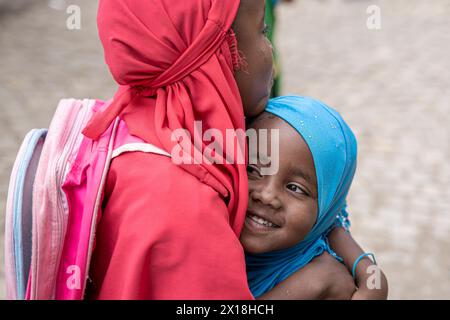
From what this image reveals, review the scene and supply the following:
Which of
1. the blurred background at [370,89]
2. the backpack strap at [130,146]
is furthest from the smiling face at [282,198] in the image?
the blurred background at [370,89]

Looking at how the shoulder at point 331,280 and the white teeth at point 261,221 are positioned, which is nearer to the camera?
the white teeth at point 261,221

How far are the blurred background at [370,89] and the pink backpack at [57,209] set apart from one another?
1.79 metres

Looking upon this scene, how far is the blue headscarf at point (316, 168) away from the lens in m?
2.14

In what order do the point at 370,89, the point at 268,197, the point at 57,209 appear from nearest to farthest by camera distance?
the point at 57,209 → the point at 268,197 → the point at 370,89

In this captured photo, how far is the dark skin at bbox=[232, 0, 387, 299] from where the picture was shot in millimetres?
1843

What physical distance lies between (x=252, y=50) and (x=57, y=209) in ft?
2.43

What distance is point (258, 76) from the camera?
188 centimetres

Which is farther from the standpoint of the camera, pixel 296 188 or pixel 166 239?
pixel 296 188

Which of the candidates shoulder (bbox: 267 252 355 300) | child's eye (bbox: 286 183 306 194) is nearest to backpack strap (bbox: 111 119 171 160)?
child's eye (bbox: 286 183 306 194)

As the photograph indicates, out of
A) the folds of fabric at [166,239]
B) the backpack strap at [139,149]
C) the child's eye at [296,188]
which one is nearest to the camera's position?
the folds of fabric at [166,239]

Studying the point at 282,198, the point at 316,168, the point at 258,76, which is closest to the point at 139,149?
the point at 258,76

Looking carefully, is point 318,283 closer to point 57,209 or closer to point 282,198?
point 282,198

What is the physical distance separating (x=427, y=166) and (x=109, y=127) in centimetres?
474

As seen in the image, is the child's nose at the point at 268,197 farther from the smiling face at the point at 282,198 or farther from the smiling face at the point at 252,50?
the smiling face at the point at 252,50
